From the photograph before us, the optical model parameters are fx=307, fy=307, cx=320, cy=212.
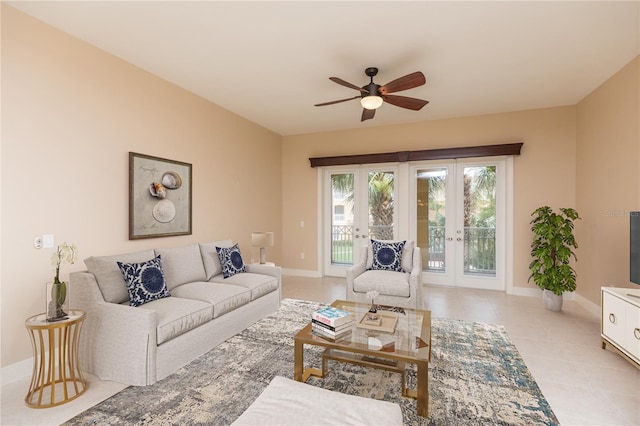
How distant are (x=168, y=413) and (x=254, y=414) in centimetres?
105

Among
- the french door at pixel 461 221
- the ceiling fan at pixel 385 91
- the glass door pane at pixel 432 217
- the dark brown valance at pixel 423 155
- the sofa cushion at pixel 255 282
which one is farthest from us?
the glass door pane at pixel 432 217

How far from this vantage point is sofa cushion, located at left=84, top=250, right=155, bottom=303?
8.64ft

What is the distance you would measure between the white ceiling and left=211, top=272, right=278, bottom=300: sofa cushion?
2441mm

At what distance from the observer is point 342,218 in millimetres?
6258

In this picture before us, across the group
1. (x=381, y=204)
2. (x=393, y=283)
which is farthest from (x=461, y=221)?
(x=393, y=283)

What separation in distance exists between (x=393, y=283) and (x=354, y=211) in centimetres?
247

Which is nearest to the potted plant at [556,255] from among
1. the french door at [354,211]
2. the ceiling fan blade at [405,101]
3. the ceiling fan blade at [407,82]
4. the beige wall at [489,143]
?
the beige wall at [489,143]

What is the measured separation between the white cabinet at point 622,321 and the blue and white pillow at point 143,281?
4.06 m

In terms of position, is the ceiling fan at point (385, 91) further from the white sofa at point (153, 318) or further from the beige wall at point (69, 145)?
the white sofa at point (153, 318)

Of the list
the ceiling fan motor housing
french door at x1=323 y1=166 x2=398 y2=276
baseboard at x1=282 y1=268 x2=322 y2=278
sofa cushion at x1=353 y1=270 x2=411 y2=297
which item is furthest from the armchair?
the ceiling fan motor housing

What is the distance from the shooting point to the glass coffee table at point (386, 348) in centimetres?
196

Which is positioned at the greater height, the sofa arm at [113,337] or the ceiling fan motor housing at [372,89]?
the ceiling fan motor housing at [372,89]

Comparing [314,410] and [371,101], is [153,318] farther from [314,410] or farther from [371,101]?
[371,101]

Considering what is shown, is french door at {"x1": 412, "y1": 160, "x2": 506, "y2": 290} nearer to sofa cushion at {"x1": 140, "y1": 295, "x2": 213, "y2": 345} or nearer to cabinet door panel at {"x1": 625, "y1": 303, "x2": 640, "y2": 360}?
cabinet door panel at {"x1": 625, "y1": 303, "x2": 640, "y2": 360}
